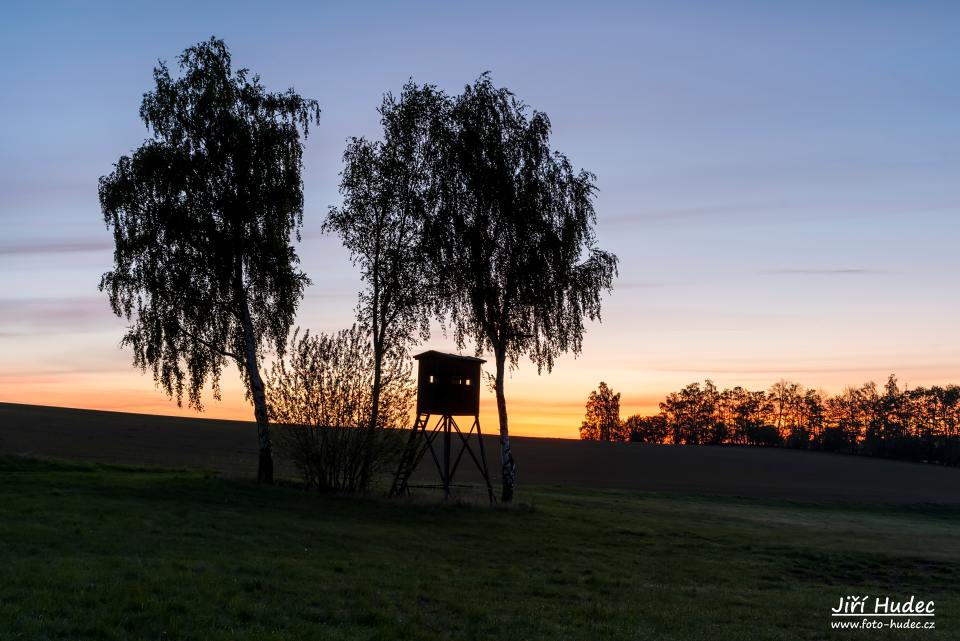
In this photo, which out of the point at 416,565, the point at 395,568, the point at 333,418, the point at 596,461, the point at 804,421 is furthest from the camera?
the point at 804,421

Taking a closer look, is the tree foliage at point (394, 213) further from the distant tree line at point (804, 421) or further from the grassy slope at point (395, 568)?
the distant tree line at point (804, 421)

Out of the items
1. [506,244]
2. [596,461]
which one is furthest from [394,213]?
[596,461]

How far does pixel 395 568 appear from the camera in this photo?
1923 cm

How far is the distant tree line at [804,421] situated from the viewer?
123750 millimetres

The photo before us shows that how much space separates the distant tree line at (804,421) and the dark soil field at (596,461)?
23.9m

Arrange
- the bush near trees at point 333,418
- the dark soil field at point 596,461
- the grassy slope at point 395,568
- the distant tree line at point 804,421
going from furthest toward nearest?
1. the distant tree line at point 804,421
2. the dark soil field at point 596,461
3. the bush near trees at point 333,418
4. the grassy slope at point 395,568

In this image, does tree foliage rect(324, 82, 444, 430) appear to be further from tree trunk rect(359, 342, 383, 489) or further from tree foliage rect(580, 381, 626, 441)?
tree foliage rect(580, 381, 626, 441)

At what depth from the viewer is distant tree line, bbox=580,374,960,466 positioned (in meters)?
124

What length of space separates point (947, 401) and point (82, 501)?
129 m

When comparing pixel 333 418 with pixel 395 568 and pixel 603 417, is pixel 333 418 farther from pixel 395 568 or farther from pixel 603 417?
pixel 603 417

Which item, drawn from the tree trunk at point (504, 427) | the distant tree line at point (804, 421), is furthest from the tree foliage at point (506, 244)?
the distant tree line at point (804, 421)

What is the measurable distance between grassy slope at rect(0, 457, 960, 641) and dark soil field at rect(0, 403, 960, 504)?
74.7 feet

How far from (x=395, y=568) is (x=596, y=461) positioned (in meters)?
68.5

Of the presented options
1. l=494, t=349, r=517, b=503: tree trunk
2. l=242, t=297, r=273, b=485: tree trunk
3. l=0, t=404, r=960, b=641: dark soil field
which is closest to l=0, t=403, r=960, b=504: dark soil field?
l=242, t=297, r=273, b=485: tree trunk
